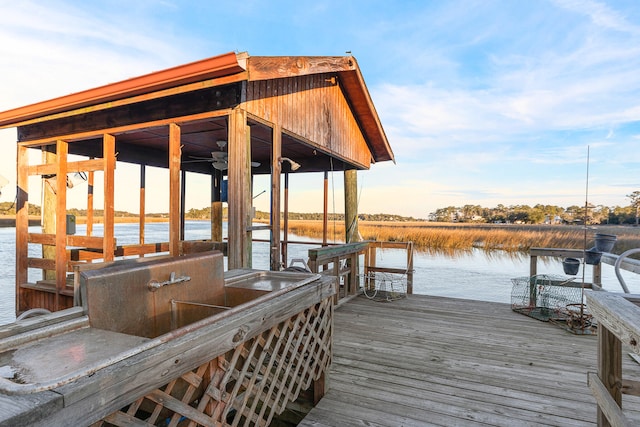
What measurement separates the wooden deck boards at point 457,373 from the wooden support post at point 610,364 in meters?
0.89

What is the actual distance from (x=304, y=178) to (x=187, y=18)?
4.58m

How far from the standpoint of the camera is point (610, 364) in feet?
4.93

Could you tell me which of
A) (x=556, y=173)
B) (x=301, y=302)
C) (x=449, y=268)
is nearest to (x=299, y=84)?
(x=301, y=302)

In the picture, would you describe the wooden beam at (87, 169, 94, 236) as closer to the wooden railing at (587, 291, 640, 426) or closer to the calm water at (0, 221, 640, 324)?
the calm water at (0, 221, 640, 324)

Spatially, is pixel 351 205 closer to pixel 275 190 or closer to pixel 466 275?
pixel 275 190

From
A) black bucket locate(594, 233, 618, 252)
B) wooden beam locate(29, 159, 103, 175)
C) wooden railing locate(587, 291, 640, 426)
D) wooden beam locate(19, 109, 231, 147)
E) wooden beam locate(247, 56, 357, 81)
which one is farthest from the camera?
wooden beam locate(29, 159, 103, 175)

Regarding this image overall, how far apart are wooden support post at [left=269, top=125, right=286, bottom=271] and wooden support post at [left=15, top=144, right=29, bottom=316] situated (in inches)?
154

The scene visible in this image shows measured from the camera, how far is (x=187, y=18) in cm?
757

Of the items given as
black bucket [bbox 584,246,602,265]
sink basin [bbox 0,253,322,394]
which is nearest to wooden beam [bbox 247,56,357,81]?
sink basin [bbox 0,253,322,394]

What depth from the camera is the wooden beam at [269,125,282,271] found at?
411 centimetres

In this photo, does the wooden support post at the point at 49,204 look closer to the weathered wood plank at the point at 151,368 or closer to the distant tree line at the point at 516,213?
the weathered wood plank at the point at 151,368

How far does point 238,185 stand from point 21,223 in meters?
4.17

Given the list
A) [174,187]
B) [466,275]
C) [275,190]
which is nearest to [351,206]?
Answer: [275,190]

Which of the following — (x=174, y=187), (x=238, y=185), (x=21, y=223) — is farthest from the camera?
(x=21, y=223)
